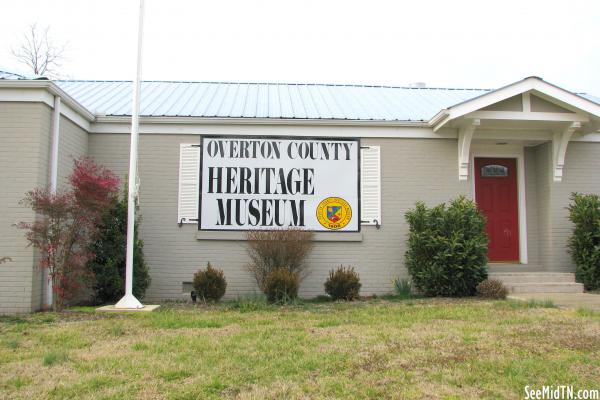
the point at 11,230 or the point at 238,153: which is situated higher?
the point at 238,153

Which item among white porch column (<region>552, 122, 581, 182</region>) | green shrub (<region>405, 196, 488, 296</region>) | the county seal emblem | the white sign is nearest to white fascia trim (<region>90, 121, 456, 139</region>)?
the white sign

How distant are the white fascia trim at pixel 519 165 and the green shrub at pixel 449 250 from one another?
65.6 inches

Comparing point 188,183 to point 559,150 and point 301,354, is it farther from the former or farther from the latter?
point 559,150

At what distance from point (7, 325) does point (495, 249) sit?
906 cm

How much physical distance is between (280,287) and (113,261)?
299cm

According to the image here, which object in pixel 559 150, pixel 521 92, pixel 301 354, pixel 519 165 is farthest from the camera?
pixel 519 165

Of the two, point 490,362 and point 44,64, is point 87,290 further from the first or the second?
point 44,64

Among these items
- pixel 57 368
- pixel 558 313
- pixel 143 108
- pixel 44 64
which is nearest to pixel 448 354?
pixel 558 313

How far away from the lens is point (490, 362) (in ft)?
16.1

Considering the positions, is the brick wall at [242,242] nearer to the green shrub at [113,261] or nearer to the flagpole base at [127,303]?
the green shrub at [113,261]

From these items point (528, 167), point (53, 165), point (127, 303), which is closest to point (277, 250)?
point (127, 303)

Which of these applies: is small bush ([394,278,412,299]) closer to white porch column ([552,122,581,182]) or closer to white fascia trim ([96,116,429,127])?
white fascia trim ([96,116,429,127])

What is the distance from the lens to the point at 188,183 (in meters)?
10.7

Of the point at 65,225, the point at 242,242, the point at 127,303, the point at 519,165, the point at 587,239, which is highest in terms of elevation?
the point at 519,165
